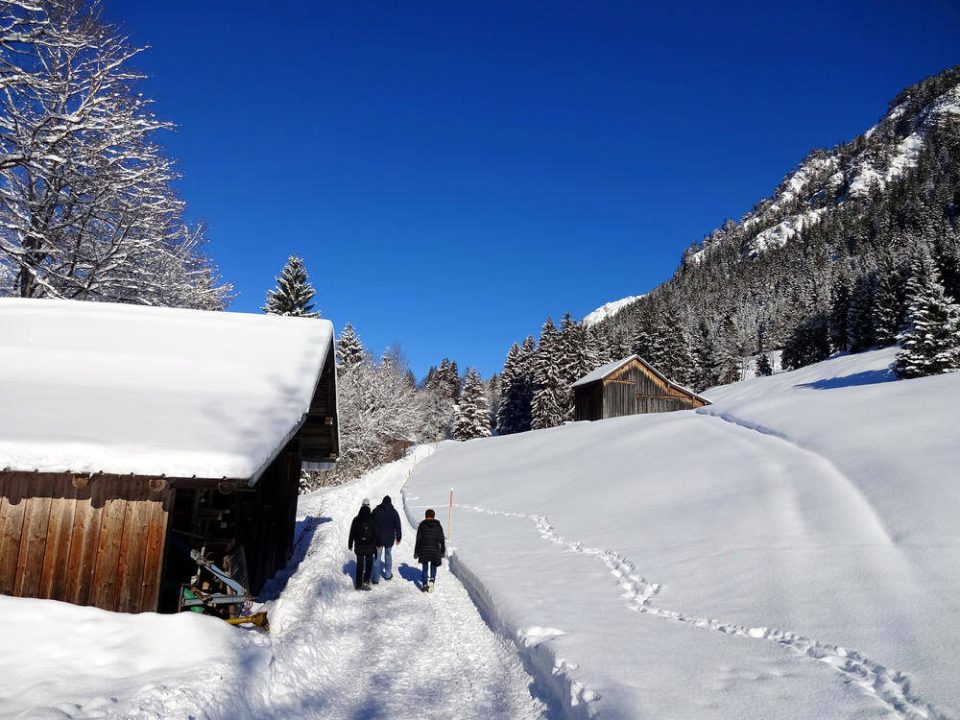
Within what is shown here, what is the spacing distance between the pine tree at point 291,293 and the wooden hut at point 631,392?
872 inches

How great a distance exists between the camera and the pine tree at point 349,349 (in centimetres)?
4603

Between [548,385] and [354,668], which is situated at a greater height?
[548,385]

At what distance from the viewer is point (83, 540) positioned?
6.25 metres

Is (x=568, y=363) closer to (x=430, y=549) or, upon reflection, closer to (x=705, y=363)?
(x=705, y=363)

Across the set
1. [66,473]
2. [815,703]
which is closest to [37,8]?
[66,473]

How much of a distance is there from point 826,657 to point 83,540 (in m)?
8.11

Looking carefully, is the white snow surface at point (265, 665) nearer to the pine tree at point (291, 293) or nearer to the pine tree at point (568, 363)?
the pine tree at point (291, 293)

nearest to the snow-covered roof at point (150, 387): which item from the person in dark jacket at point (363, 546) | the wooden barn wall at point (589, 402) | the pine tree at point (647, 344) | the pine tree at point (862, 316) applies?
the person in dark jacket at point (363, 546)

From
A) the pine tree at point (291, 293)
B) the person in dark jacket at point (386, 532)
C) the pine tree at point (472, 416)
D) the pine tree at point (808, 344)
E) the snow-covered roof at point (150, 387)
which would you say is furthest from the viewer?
the pine tree at point (808, 344)

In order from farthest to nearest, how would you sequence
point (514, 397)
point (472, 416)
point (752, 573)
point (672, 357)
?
point (672, 357), point (514, 397), point (472, 416), point (752, 573)

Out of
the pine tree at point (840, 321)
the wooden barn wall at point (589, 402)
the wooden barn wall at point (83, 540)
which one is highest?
the pine tree at point (840, 321)

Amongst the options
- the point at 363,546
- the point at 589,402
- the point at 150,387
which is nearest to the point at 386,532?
the point at 363,546

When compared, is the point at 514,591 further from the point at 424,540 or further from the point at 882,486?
the point at 882,486

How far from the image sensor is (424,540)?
35.0 ft
